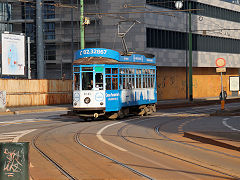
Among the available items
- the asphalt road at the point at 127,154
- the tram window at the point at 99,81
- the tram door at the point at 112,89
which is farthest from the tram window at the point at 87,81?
the asphalt road at the point at 127,154

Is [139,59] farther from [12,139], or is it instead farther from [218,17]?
[218,17]

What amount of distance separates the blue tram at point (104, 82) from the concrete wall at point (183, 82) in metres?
30.8

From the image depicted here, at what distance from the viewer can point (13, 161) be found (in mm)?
7461

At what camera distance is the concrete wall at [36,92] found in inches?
1602

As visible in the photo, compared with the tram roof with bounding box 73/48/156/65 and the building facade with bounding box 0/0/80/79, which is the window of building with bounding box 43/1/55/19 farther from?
the tram roof with bounding box 73/48/156/65

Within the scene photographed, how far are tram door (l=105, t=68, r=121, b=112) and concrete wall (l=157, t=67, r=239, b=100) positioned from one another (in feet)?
106

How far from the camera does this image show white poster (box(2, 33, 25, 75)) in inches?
1722

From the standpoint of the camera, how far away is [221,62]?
29953 mm

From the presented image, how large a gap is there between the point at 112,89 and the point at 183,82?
125ft

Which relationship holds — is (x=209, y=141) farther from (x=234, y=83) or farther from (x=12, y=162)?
(x=234, y=83)

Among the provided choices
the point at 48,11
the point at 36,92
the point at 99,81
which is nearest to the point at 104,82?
the point at 99,81

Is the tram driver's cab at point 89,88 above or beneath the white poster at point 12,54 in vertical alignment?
beneath

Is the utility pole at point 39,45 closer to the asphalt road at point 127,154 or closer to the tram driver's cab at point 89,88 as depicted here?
the tram driver's cab at point 89,88

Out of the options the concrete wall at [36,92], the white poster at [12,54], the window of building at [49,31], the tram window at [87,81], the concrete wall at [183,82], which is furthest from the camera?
the window of building at [49,31]
